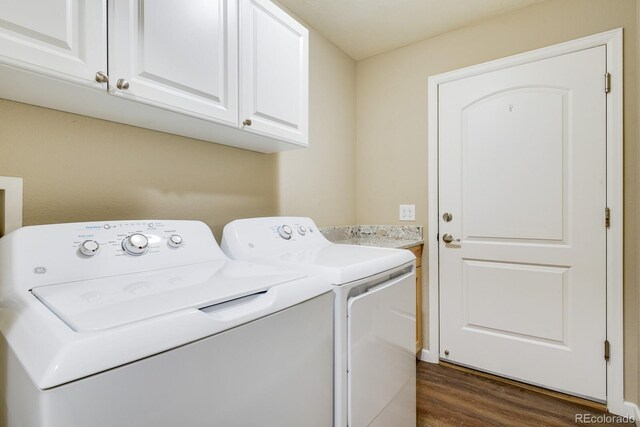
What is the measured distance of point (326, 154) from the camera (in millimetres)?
2342

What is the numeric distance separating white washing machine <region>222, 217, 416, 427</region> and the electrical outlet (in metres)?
1.00

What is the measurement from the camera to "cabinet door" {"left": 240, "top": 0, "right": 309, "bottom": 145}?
128 cm

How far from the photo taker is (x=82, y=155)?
1.15 m

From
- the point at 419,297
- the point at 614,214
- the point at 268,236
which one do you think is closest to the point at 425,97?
the point at 614,214

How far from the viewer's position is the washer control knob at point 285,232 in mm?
1488

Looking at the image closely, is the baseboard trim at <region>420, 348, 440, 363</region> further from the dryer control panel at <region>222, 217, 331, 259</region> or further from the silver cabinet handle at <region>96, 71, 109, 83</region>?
the silver cabinet handle at <region>96, 71, 109, 83</region>

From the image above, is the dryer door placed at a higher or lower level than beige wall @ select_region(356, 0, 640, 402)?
lower

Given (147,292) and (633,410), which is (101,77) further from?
(633,410)

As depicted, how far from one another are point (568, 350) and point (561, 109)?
1.45m

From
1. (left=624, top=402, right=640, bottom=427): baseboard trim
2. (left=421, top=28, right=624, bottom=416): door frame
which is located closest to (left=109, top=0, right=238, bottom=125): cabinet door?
(left=421, top=28, right=624, bottom=416): door frame

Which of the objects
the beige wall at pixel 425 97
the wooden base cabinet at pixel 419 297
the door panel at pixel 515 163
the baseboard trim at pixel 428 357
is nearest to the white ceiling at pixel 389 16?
the beige wall at pixel 425 97

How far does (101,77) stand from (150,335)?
744 mm
